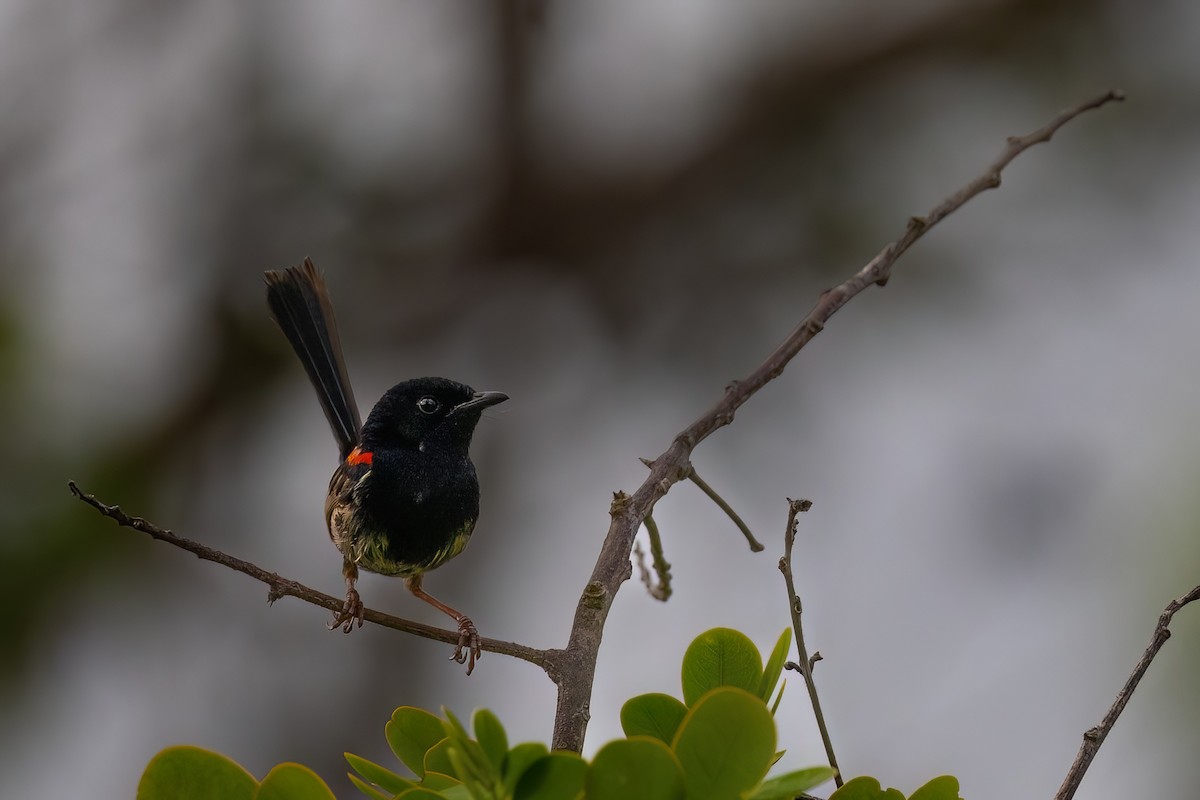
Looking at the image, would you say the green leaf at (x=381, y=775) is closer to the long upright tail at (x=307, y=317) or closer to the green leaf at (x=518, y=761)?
the green leaf at (x=518, y=761)

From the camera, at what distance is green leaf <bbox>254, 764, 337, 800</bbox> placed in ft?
3.24

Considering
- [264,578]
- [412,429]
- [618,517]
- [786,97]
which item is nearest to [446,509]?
[412,429]

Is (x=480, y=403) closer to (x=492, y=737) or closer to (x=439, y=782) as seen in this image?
(x=439, y=782)

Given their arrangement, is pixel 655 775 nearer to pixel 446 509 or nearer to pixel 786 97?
pixel 446 509

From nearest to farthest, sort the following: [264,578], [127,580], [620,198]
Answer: [264,578], [127,580], [620,198]

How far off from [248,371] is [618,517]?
4.13m

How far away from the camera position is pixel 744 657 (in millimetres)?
1155

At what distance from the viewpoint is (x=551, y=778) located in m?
0.90

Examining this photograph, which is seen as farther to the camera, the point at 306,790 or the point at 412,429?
the point at 412,429

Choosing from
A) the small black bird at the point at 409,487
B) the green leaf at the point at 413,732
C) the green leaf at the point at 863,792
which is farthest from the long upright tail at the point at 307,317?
the green leaf at the point at 863,792

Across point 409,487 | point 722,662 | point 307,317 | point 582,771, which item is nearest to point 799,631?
point 722,662

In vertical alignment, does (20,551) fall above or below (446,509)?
above

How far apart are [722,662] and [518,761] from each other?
33 cm

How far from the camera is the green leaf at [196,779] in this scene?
1.00 m
